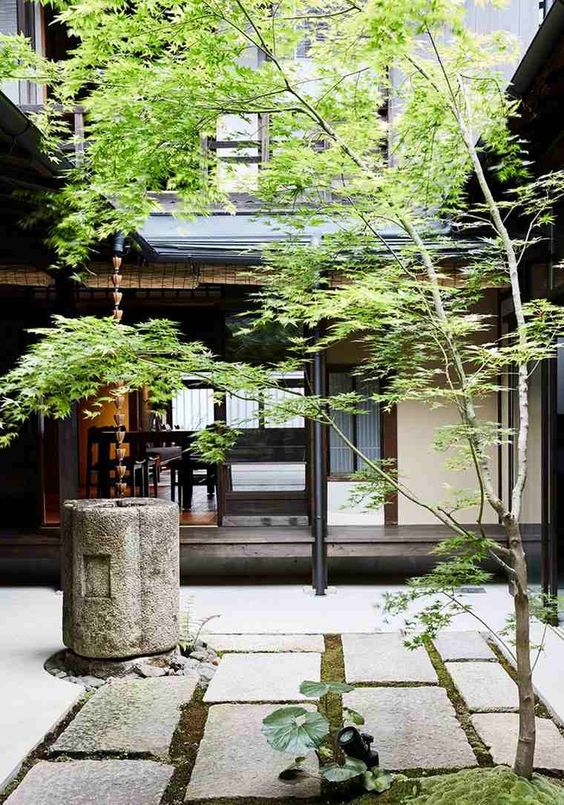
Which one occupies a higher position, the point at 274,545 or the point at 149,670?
the point at 274,545

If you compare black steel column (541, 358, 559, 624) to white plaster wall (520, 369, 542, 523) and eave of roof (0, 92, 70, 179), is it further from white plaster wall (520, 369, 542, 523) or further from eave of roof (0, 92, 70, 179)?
eave of roof (0, 92, 70, 179)

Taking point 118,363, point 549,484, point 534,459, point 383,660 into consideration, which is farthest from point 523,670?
point 534,459

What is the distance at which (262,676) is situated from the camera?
4543 mm

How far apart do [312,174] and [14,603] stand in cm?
467

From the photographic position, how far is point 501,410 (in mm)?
7613

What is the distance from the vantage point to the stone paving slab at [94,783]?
10.0 feet

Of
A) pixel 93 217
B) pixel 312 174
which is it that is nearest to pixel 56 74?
pixel 93 217

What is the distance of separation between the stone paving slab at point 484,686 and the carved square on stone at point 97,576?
7.00 ft

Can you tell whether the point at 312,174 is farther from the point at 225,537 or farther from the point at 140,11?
the point at 225,537

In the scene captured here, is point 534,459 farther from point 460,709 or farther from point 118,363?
point 118,363

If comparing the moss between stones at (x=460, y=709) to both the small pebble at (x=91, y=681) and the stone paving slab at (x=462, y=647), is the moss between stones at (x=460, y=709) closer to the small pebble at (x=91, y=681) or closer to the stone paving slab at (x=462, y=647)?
the stone paving slab at (x=462, y=647)

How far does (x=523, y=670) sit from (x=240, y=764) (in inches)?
51.3

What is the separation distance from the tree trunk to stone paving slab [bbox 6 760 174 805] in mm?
1424

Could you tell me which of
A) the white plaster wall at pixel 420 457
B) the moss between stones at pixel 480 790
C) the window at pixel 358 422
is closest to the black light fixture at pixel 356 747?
the moss between stones at pixel 480 790
